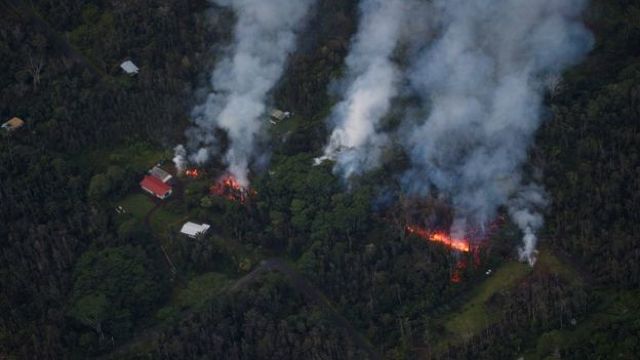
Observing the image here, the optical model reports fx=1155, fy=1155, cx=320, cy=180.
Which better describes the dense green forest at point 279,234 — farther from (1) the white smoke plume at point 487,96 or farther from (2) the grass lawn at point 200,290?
(1) the white smoke plume at point 487,96


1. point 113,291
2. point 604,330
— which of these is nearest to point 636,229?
point 604,330

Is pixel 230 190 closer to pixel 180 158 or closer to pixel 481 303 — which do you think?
pixel 180 158

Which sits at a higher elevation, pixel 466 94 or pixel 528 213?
pixel 466 94

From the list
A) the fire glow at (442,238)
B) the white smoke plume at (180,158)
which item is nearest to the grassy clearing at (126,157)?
the white smoke plume at (180,158)

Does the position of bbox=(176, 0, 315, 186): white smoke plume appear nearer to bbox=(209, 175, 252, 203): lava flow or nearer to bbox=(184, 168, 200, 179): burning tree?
bbox=(209, 175, 252, 203): lava flow

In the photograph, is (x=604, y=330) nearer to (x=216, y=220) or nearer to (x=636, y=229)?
(x=636, y=229)

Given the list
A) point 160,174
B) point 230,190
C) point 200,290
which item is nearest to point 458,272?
point 200,290
